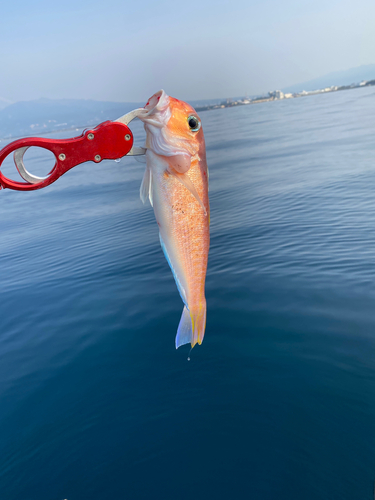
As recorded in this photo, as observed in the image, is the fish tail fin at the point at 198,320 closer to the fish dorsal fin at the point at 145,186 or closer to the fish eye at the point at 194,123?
the fish dorsal fin at the point at 145,186

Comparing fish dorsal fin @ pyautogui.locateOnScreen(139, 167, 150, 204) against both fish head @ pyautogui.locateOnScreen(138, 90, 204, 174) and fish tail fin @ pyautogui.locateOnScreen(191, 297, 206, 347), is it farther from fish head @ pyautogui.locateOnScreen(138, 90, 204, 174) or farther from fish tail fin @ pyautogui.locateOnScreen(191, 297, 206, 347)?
fish tail fin @ pyautogui.locateOnScreen(191, 297, 206, 347)

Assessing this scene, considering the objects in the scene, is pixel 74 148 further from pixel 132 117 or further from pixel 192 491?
pixel 192 491

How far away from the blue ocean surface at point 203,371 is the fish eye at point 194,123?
3.63 meters

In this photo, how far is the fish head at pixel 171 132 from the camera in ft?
8.00

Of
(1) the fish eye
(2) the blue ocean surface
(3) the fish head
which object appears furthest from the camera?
(2) the blue ocean surface

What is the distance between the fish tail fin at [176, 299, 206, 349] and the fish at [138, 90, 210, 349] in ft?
0.97

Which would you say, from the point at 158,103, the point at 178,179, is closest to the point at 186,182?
the point at 178,179

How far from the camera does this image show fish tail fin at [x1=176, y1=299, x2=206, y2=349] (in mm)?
2893

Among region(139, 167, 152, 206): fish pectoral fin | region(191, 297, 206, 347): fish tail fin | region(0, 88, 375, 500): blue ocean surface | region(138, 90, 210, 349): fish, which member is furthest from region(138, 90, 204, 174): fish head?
region(0, 88, 375, 500): blue ocean surface

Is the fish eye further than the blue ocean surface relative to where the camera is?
No

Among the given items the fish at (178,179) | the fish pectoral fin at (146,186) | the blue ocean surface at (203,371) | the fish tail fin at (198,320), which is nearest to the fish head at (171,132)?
the fish at (178,179)

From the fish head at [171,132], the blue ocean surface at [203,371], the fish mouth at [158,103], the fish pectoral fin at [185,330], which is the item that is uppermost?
the fish mouth at [158,103]

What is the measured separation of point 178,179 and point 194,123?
0.41m

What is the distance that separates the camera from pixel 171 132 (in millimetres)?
2461
